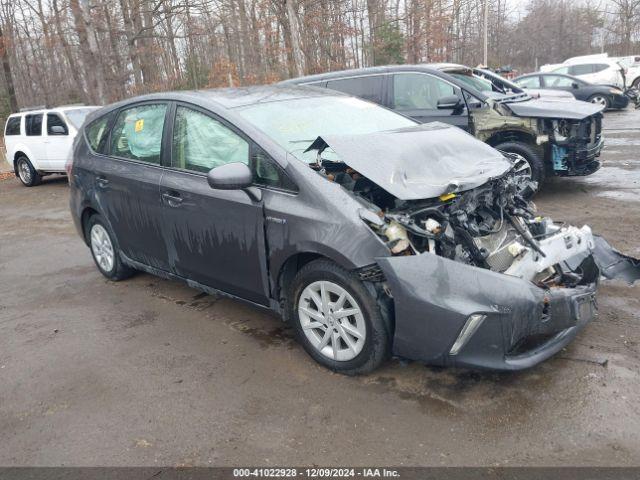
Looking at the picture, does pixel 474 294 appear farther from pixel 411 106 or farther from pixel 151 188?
pixel 411 106

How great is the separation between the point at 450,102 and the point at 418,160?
4113 mm

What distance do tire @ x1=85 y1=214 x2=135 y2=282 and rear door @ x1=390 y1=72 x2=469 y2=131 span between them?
4.29m

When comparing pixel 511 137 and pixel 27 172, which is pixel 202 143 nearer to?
pixel 511 137

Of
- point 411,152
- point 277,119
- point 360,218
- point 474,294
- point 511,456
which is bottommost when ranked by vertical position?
point 511,456

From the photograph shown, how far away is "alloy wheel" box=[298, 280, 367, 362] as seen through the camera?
316cm

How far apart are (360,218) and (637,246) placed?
346cm

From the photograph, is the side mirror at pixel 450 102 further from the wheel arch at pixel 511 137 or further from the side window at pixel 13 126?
the side window at pixel 13 126

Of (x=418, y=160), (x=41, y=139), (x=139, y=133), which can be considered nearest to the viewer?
(x=418, y=160)

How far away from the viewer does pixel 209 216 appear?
3.79 m

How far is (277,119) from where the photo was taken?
151 inches

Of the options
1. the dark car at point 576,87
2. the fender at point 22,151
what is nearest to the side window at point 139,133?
the fender at point 22,151

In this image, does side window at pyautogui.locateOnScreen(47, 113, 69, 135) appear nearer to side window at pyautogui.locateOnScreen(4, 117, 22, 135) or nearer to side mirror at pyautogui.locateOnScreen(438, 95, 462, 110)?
side window at pyautogui.locateOnScreen(4, 117, 22, 135)

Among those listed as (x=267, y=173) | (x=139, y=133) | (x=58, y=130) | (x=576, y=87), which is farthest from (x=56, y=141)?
(x=576, y=87)

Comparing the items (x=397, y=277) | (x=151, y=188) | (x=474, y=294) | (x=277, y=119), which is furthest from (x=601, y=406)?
(x=151, y=188)
